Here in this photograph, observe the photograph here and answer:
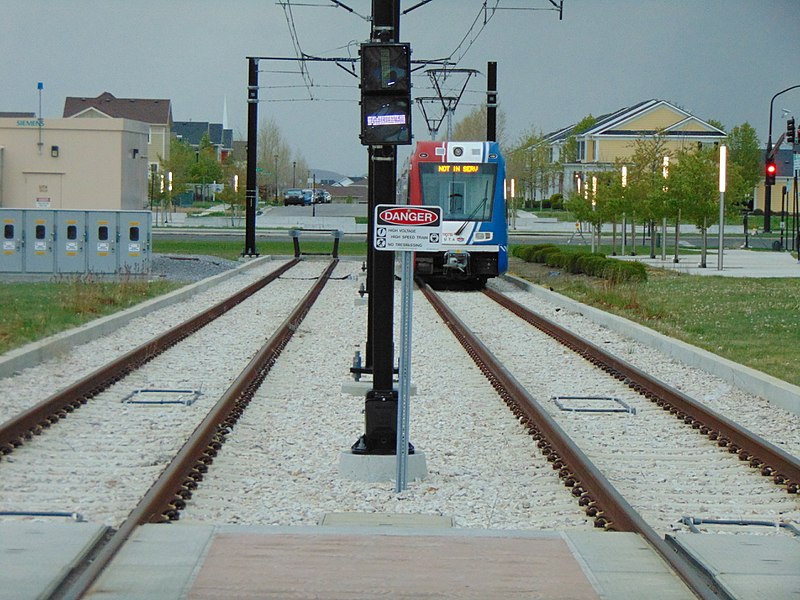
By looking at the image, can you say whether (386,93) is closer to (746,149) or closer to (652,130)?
(652,130)

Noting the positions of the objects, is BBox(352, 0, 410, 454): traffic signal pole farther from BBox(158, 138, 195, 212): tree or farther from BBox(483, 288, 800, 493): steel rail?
BBox(158, 138, 195, 212): tree

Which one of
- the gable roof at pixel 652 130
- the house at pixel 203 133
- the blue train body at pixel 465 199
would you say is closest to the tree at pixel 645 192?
the blue train body at pixel 465 199

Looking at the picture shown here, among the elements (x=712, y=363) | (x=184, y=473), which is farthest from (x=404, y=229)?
(x=712, y=363)

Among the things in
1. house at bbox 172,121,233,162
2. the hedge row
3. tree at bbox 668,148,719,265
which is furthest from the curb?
house at bbox 172,121,233,162

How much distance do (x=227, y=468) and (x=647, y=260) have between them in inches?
1429

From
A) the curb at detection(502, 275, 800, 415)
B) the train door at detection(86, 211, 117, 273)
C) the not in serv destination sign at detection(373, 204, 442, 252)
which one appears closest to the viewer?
the not in serv destination sign at detection(373, 204, 442, 252)

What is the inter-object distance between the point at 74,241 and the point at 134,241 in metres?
1.39

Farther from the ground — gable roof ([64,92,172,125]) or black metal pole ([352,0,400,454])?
gable roof ([64,92,172,125])

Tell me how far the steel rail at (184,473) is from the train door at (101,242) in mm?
16127

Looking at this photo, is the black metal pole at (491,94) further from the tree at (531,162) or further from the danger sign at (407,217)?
the tree at (531,162)

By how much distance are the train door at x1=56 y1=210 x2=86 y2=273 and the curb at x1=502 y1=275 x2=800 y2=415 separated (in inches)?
488

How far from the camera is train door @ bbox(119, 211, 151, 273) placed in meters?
30.5

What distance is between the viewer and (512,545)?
23.5 ft

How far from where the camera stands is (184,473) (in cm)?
902
